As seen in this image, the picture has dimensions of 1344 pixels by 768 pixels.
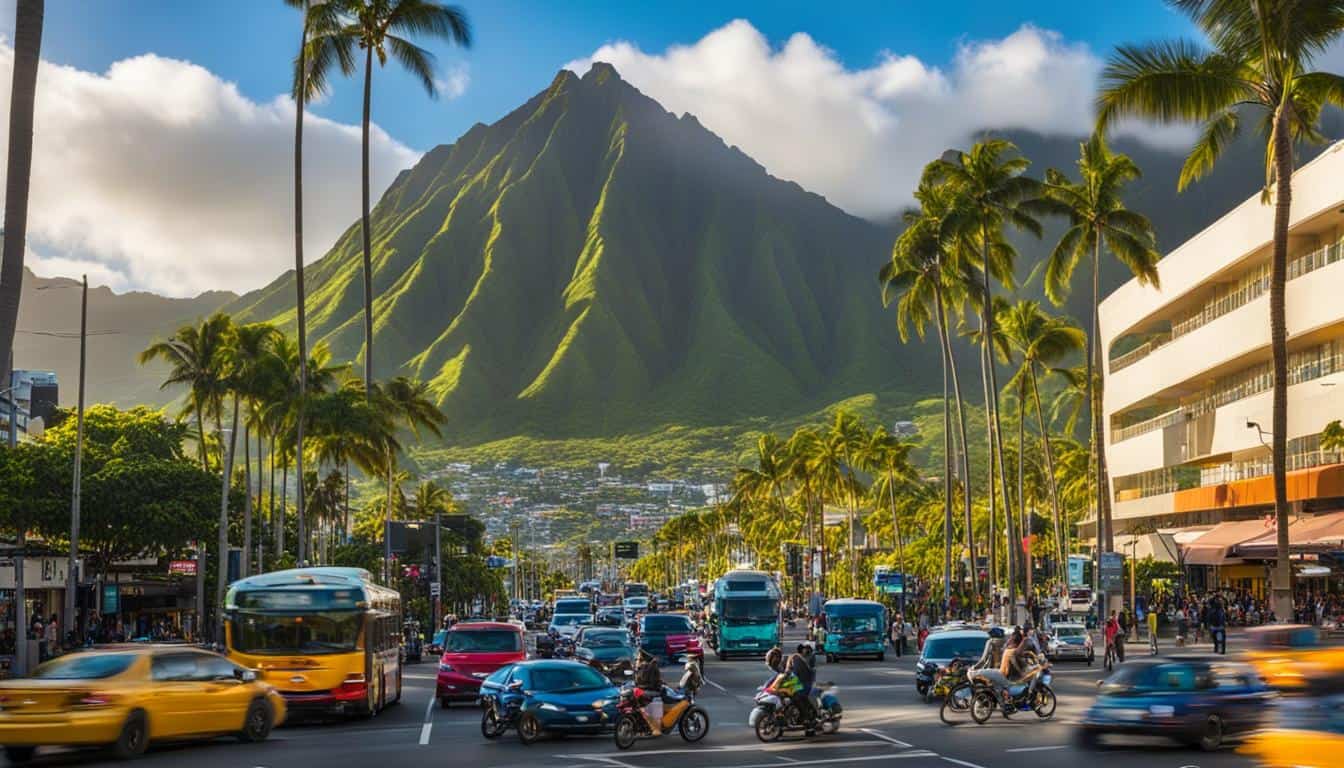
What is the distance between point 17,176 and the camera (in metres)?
26.8

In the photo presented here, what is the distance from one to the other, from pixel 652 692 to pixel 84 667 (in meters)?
9.34

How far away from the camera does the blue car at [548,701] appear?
28297mm

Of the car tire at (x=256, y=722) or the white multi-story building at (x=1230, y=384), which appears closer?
the car tire at (x=256, y=722)

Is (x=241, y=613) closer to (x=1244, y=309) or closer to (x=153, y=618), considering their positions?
(x=1244, y=309)

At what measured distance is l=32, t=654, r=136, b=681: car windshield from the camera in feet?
79.3

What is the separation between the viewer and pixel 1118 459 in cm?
9569

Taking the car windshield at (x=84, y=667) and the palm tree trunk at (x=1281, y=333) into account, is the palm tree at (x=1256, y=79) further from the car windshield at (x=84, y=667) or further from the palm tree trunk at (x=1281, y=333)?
the car windshield at (x=84, y=667)

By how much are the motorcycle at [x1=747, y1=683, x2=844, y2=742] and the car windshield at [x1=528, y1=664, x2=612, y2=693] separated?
3028 mm

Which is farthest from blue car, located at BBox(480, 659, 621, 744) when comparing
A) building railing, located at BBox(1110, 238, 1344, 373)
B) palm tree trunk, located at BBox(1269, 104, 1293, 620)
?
building railing, located at BBox(1110, 238, 1344, 373)

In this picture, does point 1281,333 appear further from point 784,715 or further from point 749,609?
point 749,609

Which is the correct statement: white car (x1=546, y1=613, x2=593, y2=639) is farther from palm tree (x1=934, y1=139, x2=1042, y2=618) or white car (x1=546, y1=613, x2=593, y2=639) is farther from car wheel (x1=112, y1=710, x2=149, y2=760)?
car wheel (x1=112, y1=710, x2=149, y2=760)

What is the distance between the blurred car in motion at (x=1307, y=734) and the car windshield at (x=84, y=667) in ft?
53.6

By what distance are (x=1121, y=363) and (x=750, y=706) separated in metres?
65.2

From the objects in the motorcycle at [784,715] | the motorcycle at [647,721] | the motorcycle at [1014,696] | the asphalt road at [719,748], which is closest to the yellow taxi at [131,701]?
the asphalt road at [719,748]
